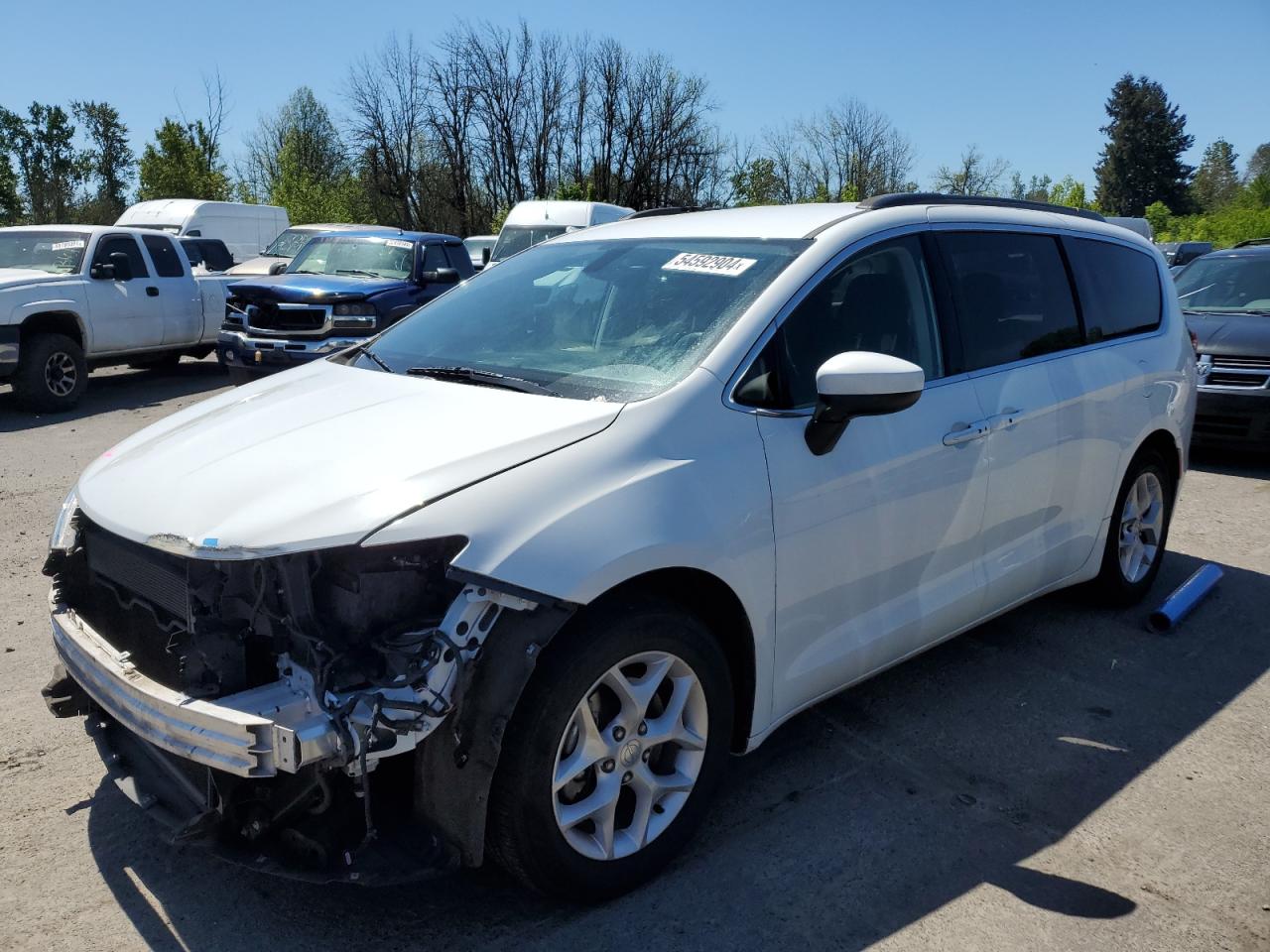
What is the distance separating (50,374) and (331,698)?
10705 mm

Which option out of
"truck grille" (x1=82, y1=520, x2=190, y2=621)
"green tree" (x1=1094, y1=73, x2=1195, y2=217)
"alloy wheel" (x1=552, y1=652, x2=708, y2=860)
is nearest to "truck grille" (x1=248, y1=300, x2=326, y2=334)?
"truck grille" (x1=82, y1=520, x2=190, y2=621)

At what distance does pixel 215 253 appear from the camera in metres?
18.3

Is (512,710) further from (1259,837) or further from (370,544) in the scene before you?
(1259,837)

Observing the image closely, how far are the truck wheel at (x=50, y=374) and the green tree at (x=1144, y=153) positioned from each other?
220 ft

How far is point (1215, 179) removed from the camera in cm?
7138

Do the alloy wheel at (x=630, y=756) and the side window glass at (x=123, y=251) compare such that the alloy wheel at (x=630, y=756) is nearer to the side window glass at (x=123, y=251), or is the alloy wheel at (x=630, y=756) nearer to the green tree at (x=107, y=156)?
the side window glass at (x=123, y=251)

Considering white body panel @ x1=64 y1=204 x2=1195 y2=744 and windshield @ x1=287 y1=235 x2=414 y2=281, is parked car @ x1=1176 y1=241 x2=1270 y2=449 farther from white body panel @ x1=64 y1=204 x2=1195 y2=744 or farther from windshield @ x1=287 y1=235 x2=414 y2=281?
windshield @ x1=287 y1=235 x2=414 y2=281

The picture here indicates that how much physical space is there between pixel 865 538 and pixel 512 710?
1.36 m

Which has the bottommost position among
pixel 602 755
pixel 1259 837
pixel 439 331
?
pixel 1259 837

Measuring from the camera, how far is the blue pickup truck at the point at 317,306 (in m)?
10.9

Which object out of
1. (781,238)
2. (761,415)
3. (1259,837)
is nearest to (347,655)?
(761,415)

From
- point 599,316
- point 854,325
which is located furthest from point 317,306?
point 854,325

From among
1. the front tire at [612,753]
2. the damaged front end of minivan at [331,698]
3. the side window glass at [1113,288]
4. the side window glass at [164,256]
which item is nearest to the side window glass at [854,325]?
the front tire at [612,753]

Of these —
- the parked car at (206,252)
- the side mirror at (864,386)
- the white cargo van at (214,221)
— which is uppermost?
the white cargo van at (214,221)
